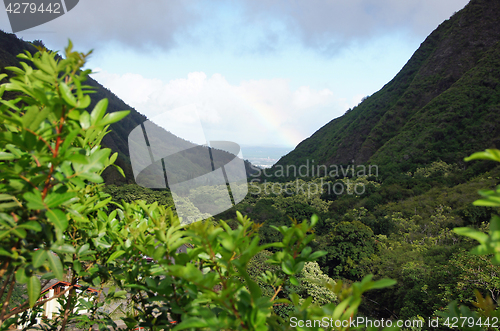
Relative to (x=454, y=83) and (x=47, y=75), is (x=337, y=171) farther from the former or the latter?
(x=47, y=75)

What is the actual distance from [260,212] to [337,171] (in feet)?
58.7

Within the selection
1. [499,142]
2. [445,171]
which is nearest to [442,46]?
[499,142]

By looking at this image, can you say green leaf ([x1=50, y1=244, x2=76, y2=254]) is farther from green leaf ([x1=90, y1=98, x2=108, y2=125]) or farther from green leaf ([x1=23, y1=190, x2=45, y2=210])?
green leaf ([x1=90, y1=98, x2=108, y2=125])

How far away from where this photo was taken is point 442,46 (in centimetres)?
3850

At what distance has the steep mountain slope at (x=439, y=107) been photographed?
2775 centimetres

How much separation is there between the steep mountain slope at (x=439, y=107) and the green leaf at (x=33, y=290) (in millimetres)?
31835

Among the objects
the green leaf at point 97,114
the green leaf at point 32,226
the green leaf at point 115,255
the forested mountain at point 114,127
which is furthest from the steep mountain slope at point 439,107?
the green leaf at point 32,226

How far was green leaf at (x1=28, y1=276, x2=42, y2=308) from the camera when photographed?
2.16 ft

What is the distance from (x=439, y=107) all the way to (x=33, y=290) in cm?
3977

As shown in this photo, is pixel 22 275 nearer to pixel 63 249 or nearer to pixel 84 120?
Answer: pixel 63 249

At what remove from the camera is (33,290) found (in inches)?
26.5

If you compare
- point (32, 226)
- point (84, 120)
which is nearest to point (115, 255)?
point (32, 226)

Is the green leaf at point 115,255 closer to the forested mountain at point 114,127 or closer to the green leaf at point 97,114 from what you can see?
the green leaf at point 97,114

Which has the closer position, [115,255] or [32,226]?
[32,226]
